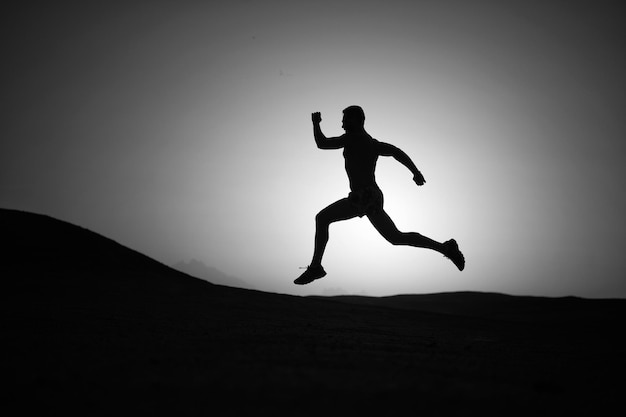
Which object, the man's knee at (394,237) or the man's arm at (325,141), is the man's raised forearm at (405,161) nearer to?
the man's arm at (325,141)

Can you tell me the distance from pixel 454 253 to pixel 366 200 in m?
1.55

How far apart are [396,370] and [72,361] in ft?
6.52

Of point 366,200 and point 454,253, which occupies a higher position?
point 366,200

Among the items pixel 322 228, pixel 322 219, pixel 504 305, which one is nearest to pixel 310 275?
pixel 322 228

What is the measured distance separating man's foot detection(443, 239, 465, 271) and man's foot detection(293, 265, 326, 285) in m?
1.71

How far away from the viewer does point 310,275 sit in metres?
5.23

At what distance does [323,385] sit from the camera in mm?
2154

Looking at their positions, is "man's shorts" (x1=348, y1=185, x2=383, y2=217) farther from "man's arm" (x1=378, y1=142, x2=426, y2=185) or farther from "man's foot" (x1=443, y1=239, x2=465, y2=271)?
"man's foot" (x1=443, y1=239, x2=465, y2=271)

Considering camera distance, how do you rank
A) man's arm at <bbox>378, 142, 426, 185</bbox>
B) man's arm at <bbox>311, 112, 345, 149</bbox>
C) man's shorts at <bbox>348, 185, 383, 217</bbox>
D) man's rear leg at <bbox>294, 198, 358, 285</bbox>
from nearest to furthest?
man's shorts at <bbox>348, 185, 383, 217</bbox> → man's rear leg at <bbox>294, 198, 358, 285</bbox> → man's arm at <bbox>311, 112, 345, 149</bbox> → man's arm at <bbox>378, 142, 426, 185</bbox>

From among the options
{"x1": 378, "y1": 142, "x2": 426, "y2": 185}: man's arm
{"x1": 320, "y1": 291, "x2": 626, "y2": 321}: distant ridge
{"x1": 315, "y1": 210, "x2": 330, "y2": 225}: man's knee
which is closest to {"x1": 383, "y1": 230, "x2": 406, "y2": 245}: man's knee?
{"x1": 315, "y1": 210, "x2": 330, "y2": 225}: man's knee

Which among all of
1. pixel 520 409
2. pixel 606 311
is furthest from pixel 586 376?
pixel 606 311

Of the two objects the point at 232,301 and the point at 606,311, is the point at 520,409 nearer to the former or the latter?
the point at 232,301

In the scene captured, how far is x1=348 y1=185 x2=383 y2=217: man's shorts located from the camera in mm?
5023

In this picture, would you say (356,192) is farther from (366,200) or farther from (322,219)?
(322,219)
